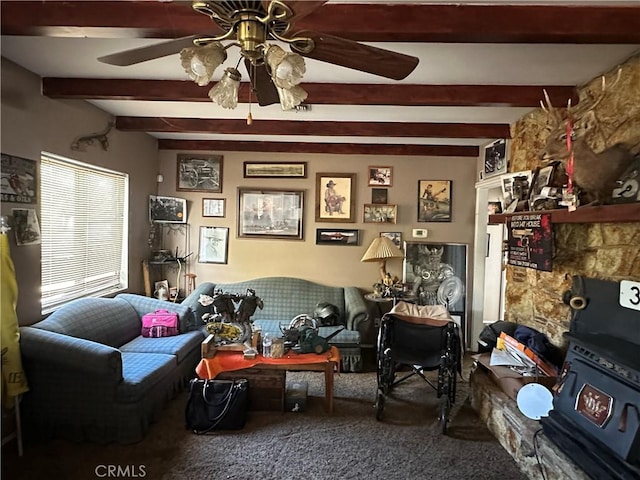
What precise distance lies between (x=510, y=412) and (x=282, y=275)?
306 cm

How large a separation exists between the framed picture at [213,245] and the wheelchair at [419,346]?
254 centimetres

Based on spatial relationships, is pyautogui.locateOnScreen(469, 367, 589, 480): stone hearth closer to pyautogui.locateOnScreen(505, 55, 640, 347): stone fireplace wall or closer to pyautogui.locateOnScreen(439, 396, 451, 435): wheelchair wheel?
pyautogui.locateOnScreen(439, 396, 451, 435): wheelchair wheel

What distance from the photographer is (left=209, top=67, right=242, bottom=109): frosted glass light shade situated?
69.1 inches

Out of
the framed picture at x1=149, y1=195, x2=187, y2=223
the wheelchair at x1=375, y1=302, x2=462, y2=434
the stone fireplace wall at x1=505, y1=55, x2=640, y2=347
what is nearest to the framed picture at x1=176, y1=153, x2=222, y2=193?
the framed picture at x1=149, y1=195, x2=187, y2=223

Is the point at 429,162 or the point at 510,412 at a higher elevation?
the point at 429,162

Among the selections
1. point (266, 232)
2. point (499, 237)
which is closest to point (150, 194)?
point (266, 232)

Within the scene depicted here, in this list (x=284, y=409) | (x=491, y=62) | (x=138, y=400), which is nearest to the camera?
(x=491, y=62)

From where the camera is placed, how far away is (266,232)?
5.14 meters

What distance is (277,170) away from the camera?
510 centimetres

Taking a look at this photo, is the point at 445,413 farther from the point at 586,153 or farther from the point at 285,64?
the point at 285,64

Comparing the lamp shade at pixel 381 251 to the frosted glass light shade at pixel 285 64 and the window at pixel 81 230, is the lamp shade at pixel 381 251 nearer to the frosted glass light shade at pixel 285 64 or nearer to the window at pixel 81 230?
the window at pixel 81 230

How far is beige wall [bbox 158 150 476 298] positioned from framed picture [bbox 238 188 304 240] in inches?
3.0

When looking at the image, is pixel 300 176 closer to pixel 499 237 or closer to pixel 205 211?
pixel 205 211

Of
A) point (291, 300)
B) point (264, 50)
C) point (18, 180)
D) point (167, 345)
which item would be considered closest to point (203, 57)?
point (264, 50)
